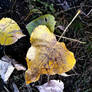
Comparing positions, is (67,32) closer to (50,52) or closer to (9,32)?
(50,52)

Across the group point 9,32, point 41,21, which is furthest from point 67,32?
point 9,32

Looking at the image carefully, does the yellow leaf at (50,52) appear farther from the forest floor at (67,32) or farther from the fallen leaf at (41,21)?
the forest floor at (67,32)

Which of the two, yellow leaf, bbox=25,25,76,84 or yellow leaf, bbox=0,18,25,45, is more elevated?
yellow leaf, bbox=0,18,25,45

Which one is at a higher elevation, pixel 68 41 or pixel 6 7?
pixel 6 7

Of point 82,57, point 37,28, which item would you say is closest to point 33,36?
point 37,28

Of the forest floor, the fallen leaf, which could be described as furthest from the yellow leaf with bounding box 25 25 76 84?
the forest floor

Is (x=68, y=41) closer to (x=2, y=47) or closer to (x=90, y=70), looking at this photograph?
(x=90, y=70)

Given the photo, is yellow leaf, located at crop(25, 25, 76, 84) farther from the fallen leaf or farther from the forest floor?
the forest floor

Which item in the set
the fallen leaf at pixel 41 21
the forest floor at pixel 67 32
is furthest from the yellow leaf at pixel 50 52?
the forest floor at pixel 67 32
